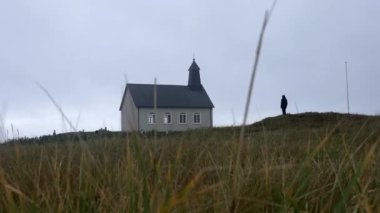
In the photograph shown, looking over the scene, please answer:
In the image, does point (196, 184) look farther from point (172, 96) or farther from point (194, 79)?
point (194, 79)

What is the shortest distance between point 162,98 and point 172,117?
2.38 meters

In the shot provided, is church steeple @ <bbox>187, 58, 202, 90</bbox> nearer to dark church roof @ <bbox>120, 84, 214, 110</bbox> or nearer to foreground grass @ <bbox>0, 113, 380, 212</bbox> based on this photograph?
dark church roof @ <bbox>120, 84, 214, 110</bbox>

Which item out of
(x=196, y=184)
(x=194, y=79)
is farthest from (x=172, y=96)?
(x=196, y=184)

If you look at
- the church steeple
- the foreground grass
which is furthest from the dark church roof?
the foreground grass

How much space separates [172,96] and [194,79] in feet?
18.3

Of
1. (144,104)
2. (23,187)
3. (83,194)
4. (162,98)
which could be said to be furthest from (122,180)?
(162,98)

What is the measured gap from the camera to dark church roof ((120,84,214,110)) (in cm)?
4941

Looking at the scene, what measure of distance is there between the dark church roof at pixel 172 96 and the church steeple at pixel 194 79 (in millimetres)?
584

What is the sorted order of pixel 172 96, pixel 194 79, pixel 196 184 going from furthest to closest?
pixel 194 79, pixel 172 96, pixel 196 184

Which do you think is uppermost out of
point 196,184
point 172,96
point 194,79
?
point 194,79

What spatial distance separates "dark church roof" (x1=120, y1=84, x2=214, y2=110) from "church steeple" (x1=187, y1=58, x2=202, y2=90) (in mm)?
584

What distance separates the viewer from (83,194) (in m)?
1.59

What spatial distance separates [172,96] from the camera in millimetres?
53594

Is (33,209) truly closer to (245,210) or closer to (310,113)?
(245,210)
